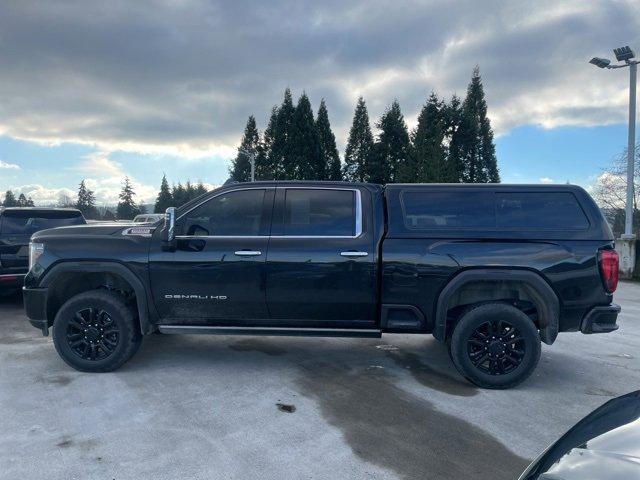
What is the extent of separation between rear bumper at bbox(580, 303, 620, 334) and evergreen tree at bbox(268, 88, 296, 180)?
36277 mm

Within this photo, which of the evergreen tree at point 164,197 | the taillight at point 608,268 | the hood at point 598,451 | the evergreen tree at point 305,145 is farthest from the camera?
the evergreen tree at point 164,197

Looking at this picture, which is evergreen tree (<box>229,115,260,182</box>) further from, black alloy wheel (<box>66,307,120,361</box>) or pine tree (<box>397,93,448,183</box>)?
black alloy wheel (<box>66,307,120,361</box>)

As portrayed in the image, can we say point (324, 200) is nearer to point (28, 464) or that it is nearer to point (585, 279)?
point (585, 279)

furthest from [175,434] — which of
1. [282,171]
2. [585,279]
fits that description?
[282,171]

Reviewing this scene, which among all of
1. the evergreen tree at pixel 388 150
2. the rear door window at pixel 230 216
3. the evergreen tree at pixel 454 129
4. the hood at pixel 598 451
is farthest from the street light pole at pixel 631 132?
the evergreen tree at pixel 454 129

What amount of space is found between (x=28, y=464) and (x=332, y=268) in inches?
110

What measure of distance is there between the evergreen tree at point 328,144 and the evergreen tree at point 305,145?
67.2 inches

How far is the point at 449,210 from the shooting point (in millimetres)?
4684

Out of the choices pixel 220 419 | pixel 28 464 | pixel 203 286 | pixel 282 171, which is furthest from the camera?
pixel 282 171

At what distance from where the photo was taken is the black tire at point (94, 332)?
15.7 feet

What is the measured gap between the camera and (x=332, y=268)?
4613 millimetres

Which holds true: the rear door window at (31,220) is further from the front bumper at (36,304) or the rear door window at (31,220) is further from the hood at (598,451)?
the hood at (598,451)

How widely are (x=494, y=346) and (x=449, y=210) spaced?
4.49 feet

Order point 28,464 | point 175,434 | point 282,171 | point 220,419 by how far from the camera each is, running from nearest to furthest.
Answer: point 28,464 → point 175,434 → point 220,419 → point 282,171
